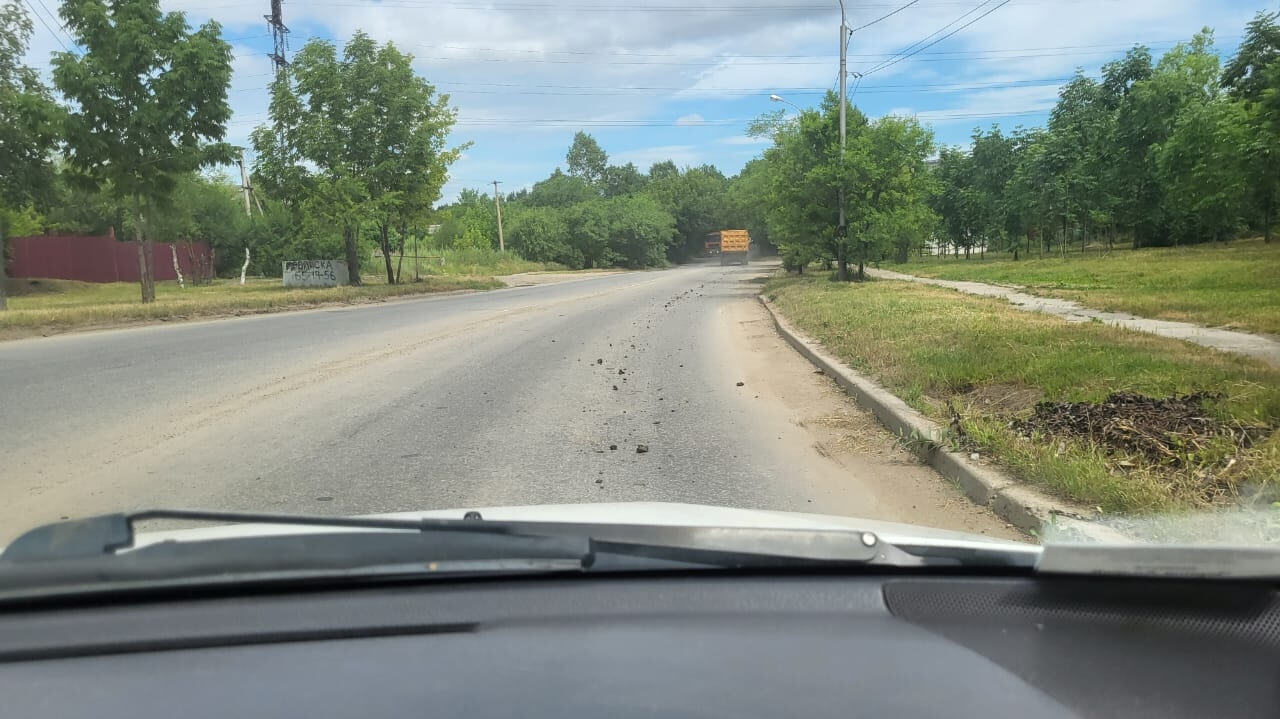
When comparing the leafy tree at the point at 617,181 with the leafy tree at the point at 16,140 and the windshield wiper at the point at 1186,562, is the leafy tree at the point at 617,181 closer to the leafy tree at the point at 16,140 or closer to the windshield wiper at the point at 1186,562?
the leafy tree at the point at 16,140

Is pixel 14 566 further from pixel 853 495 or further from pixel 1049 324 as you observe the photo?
pixel 1049 324

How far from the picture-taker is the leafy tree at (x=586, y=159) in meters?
138

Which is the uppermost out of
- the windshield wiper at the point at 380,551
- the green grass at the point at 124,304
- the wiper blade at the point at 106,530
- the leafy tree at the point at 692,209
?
the leafy tree at the point at 692,209

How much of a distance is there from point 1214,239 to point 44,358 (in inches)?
1895

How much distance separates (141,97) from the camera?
2297 cm

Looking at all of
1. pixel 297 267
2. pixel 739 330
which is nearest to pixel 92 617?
pixel 739 330

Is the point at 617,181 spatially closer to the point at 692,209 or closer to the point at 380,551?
the point at 692,209

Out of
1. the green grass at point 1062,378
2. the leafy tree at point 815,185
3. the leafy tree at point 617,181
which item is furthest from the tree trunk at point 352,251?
the leafy tree at point 617,181

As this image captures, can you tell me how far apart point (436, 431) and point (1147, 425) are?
197 inches

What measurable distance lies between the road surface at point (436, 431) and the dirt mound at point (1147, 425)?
3.09ft

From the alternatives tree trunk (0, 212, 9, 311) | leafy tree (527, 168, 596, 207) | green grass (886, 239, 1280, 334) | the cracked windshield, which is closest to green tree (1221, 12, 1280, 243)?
the cracked windshield

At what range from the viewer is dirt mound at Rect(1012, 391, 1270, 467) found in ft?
15.6

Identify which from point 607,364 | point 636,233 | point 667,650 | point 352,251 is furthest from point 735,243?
point 667,650

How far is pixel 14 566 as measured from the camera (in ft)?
6.35
